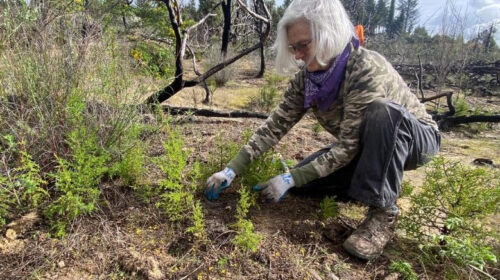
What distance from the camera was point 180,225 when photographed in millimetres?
1799

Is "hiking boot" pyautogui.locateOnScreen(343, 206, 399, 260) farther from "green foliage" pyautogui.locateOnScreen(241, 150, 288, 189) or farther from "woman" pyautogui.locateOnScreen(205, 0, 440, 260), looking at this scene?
"green foliage" pyautogui.locateOnScreen(241, 150, 288, 189)

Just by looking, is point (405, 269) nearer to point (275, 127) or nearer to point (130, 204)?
point (275, 127)

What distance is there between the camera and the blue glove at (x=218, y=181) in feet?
6.53

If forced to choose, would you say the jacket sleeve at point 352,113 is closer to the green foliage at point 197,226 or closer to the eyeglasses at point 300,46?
the eyeglasses at point 300,46

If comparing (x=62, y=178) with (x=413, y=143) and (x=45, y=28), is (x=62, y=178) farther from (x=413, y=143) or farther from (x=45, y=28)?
(x=413, y=143)

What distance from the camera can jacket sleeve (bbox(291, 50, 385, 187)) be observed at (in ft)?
5.86

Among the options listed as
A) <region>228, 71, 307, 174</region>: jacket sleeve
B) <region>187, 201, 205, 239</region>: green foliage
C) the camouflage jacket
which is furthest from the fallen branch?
<region>187, 201, 205, 239</region>: green foliage

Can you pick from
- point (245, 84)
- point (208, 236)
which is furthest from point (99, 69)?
point (245, 84)

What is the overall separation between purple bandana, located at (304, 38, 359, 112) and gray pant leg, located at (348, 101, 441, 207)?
0.82ft

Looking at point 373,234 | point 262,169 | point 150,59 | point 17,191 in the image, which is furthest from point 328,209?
point 150,59

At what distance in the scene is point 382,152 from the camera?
67.9 inches

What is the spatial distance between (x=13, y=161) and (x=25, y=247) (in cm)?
54

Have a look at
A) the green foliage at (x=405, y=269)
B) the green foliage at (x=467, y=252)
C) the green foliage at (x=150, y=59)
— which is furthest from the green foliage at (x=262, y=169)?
the green foliage at (x=150, y=59)

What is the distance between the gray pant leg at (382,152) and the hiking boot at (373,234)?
96 millimetres
